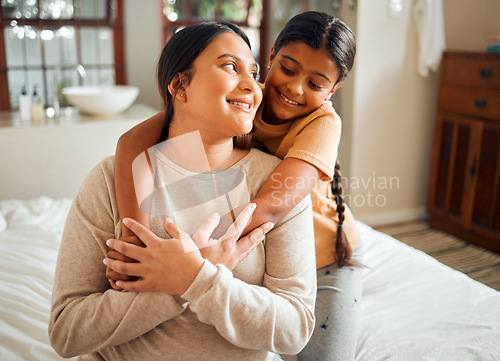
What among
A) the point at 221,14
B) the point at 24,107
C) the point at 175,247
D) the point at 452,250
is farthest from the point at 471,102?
the point at 24,107

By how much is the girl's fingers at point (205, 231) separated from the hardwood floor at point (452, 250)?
6.85ft

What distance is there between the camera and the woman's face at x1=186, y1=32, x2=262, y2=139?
3.20 feet

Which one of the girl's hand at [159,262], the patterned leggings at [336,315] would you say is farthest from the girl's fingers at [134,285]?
the patterned leggings at [336,315]

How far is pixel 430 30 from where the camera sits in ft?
10.3

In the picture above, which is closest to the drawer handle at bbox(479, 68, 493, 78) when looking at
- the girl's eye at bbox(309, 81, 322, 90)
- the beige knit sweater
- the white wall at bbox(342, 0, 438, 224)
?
the white wall at bbox(342, 0, 438, 224)

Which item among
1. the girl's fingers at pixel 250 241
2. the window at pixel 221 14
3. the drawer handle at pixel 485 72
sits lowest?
the girl's fingers at pixel 250 241

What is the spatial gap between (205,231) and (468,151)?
2609 millimetres

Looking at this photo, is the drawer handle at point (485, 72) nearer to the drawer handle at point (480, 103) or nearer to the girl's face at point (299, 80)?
the drawer handle at point (480, 103)

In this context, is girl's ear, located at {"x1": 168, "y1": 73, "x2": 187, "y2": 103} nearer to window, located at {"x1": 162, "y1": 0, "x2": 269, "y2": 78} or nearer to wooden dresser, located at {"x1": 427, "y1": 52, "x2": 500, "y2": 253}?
wooden dresser, located at {"x1": 427, "y1": 52, "x2": 500, "y2": 253}

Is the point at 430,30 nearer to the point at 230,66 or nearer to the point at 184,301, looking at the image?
the point at 230,66

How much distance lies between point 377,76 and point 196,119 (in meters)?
2.45

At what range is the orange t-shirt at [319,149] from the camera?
116 centimetres

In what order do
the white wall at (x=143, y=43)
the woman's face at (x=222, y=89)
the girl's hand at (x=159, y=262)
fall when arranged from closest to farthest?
the girl's hand at (x=159, y=262) < the woman's face at (x=222, y=89) < the white wall at (x=143, y=43)

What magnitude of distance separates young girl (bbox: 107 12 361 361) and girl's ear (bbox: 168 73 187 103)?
4.6 inches
